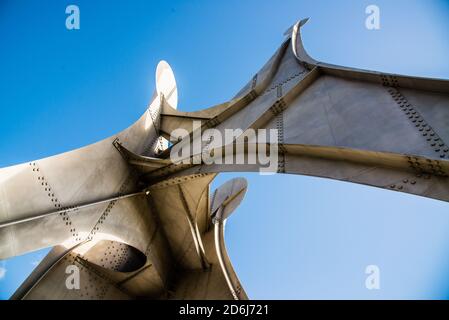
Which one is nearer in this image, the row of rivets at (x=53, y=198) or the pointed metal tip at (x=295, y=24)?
the row of rivets at (x=53, y=198)

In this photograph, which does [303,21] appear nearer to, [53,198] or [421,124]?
[421,124]

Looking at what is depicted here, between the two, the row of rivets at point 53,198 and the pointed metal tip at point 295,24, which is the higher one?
the pointed metal tip at point 295,24

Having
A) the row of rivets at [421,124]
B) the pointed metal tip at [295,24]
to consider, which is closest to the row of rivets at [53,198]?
the row of rivets at [421,124]

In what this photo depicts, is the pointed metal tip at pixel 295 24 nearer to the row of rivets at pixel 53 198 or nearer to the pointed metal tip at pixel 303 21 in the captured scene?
the pointed metal tip at pixel 303 21

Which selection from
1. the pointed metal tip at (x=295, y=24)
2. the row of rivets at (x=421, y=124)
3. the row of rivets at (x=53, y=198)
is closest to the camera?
the row of rivets at (x=421, y=124)

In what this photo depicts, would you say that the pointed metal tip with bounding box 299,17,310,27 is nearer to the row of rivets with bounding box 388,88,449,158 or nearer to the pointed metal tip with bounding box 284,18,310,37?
the pointed metal tip with bounding box 284,18,310,37

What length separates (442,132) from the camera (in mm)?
4777

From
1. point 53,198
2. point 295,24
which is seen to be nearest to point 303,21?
point 295,24

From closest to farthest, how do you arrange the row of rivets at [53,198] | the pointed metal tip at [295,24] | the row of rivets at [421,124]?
the row of rivets at [421,124]
the row of rivets at [53,198]
the pointed metal tip at [295,24]
